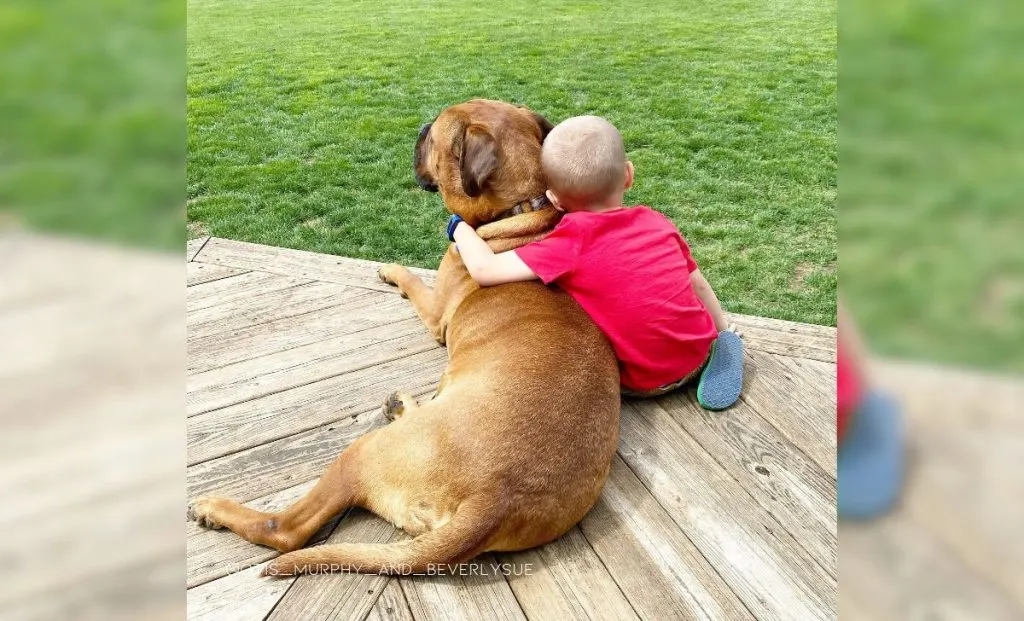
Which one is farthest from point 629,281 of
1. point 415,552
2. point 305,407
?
point 305,407

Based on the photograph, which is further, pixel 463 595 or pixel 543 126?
pixel 543 126

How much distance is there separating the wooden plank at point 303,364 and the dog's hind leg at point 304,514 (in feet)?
2.49

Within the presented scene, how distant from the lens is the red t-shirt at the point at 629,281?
2885 millimetres

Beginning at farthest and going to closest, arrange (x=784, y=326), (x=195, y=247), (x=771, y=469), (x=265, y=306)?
1. (x=195, y=247)
2. (x=265, y=306)
3. (x=784, y=326)
4. (x=771, y=469)

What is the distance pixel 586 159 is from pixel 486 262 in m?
0.58

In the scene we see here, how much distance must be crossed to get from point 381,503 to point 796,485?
4.82 ft

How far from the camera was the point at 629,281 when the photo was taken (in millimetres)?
2889

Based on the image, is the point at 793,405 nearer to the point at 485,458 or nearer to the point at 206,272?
the point at 485,458

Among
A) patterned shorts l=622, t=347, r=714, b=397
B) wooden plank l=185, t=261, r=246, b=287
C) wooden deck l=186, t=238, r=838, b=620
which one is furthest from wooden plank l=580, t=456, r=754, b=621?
wooden plank l=185, t=261, r=246, b=287

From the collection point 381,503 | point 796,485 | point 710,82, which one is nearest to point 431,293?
point 381,503

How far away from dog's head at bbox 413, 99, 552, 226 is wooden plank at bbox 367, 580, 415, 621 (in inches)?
64.7
